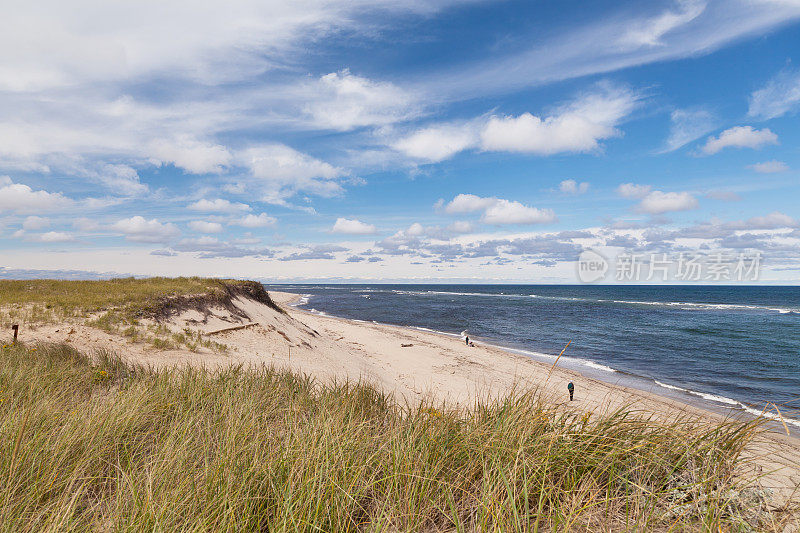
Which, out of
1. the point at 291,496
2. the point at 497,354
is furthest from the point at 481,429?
the point at 497,354

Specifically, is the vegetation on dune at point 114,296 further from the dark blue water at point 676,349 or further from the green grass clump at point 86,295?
the dark blue water at point 676,349

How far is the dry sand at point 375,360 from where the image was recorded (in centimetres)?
1234

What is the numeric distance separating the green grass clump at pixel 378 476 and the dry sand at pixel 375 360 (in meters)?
6.22

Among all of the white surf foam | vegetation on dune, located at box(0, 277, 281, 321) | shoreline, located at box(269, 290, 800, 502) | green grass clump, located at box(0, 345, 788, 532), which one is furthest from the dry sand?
→ green grass clump, located at box(0, 345, 788, 532)

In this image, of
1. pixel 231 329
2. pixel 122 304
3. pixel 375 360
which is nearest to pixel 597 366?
pixel 375 360

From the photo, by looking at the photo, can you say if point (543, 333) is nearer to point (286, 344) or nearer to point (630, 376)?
point (630, 376)

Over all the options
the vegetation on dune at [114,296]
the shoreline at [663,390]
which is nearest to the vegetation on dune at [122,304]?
the vegetation on dune at [114,296]

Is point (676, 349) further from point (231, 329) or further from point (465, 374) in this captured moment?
point (231, 329)

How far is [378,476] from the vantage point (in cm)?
343

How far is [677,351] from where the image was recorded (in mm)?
29438

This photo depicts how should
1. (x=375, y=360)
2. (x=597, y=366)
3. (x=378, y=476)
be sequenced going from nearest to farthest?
(x=378, y=476) < (x=375, y=360) < (x=597, y=366)

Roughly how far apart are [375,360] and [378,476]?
18214mm

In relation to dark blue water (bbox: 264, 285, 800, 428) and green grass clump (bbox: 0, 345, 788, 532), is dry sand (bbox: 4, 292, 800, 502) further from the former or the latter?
green grass clump (bbox: 0, 345, 788, 532)

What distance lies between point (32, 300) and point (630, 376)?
97.1 feet
